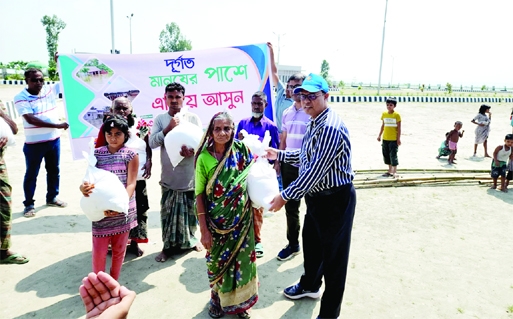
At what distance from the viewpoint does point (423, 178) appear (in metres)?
6.67

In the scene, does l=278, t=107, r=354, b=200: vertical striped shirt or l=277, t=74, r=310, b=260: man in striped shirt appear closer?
l=278, t=107, r=354, b=200: vertical striped shirt

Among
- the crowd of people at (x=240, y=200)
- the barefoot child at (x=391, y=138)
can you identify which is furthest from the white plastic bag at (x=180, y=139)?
the barefoot child at (x=391, y=138)

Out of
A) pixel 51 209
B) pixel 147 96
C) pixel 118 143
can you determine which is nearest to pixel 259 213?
pixel 118 143

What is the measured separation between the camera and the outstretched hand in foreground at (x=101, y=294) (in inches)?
52.5

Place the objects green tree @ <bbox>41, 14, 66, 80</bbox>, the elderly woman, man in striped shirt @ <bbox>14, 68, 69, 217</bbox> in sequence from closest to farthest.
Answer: the elderly woman, man in striped shirt @ <bbox>14, 68, 69, 217</bbox>, green tree @ <bbox>41, 14, 66, 80</bbox>

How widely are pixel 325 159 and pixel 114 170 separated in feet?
5.74

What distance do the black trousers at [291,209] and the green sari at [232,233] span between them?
110 cm

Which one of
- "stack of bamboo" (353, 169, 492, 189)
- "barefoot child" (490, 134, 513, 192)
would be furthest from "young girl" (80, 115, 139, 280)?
"barefoot child" (490, 134, 513, 192)

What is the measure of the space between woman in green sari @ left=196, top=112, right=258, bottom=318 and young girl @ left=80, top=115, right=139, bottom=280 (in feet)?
2.39

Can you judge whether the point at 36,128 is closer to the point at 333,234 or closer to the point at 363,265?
the point at 333,234

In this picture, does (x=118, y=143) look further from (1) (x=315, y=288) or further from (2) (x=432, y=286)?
(2) (x=432, y=286)

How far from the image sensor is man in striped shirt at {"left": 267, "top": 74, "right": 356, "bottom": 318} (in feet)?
8.28

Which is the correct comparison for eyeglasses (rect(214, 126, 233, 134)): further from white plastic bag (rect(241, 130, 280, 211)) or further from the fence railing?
the fence railing

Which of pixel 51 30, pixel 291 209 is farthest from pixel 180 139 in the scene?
pixel 51 30
